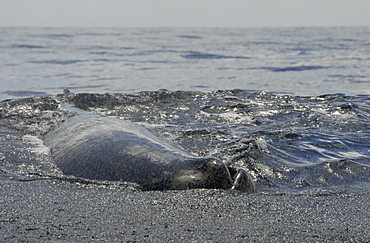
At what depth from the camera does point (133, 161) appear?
15.6 feet

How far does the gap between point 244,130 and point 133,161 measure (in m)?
3.31

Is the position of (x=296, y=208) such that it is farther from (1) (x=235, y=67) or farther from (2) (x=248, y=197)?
(1) (x=235, y=67)

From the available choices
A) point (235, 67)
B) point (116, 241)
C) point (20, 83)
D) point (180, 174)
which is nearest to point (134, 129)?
point (180, 174)

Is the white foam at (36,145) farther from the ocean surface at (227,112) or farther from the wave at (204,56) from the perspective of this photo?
the wave at (204,56)

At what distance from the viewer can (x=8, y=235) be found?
3.15 metres

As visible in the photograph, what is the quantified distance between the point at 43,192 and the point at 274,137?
3828mm

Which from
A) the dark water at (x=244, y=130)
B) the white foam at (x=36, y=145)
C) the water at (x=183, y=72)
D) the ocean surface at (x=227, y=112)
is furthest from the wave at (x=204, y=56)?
the white foam at (x=36, y=145)

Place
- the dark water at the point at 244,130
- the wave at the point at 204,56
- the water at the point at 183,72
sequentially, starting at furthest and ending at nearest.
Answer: the wave at the point at 204,56 < the water at the point at 183,72 < the dark water at the point at 244,130

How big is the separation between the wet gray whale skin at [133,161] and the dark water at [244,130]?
11.8 inches

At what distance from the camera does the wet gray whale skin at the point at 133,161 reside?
426 cm

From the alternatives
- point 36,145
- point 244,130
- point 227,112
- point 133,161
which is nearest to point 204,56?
point 227,112

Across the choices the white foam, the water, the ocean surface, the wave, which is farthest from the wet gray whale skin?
the wave

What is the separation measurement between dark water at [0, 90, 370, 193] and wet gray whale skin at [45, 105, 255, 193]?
Answer: 299mm

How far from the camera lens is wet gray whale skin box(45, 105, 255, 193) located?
168 inches
